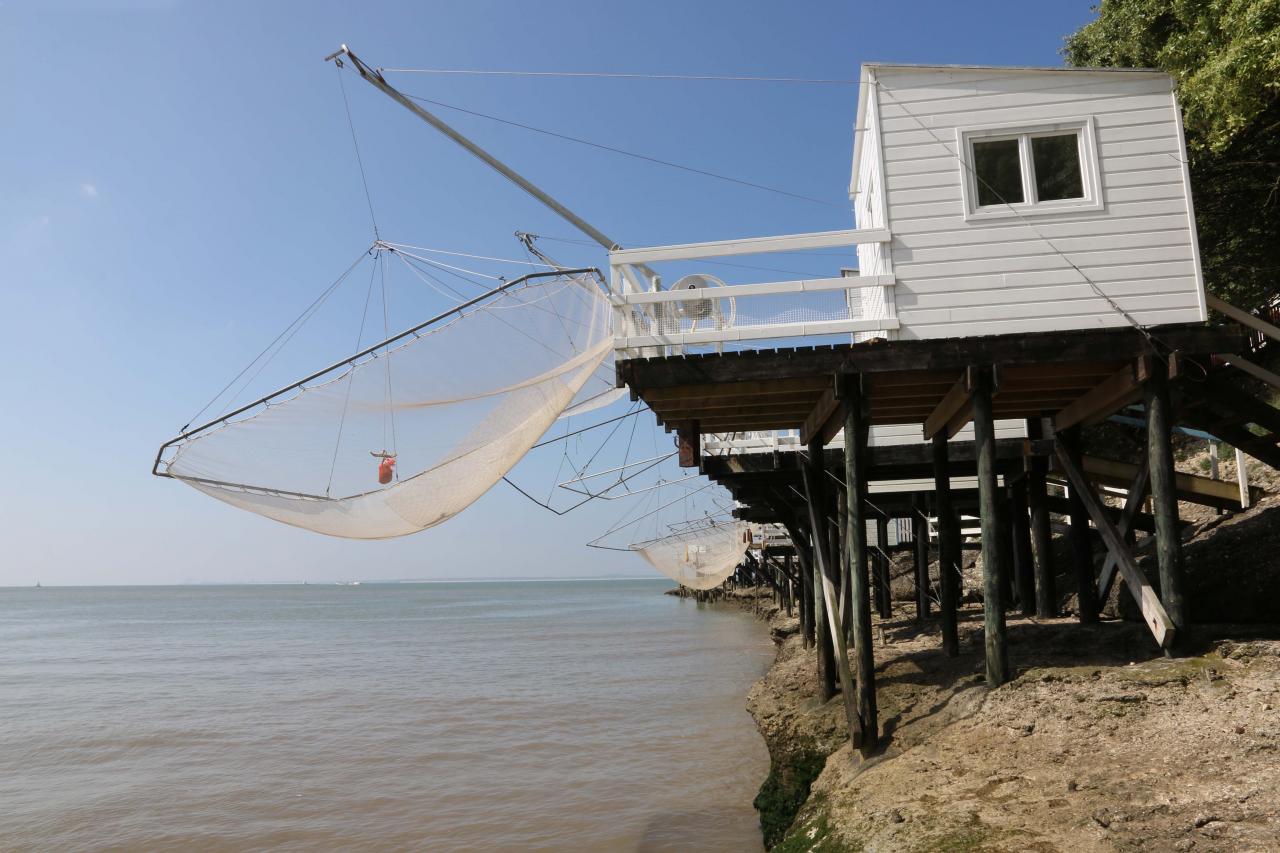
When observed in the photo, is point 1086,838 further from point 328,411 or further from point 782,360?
point 328,411

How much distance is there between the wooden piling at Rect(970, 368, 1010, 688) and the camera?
8586 millimetres

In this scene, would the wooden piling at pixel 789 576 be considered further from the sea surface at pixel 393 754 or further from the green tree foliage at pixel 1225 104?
the green tree foliage at pixel 1225 104

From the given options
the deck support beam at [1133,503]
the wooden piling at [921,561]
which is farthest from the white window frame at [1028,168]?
the wooden piling at [921,561]

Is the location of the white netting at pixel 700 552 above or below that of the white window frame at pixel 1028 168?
below

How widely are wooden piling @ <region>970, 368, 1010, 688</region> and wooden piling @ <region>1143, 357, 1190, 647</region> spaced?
147 cm

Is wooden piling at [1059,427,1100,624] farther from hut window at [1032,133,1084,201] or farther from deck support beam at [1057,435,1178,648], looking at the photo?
hut window at [1032,133,1084,201]

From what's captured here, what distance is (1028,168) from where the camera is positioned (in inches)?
385

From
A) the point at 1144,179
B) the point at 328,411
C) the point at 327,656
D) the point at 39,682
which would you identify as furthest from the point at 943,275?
the point at 327,656

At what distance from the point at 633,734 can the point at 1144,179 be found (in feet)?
40.3

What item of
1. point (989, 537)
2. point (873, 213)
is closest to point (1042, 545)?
point (989, 537)

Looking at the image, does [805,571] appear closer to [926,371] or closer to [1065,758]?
[926,371]

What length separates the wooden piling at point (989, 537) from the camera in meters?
8.59

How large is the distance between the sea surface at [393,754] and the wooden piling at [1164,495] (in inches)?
196

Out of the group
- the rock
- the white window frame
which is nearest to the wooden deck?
the white window frame
